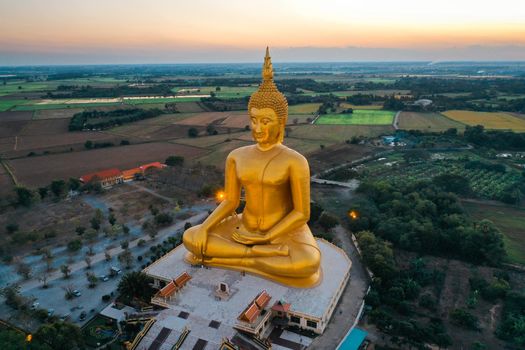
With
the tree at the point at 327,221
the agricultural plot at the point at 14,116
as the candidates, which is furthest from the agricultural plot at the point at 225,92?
the tree at the point at 327,221

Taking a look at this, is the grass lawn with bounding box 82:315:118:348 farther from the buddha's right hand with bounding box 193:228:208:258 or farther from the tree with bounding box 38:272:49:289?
the buddha's right hand with bounding box 193:228:208:258

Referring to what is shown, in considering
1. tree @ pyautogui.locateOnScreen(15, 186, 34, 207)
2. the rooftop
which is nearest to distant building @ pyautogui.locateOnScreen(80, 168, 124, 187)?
tree @ pyautogui.locateOnScreen(15, 186, 34, 207)

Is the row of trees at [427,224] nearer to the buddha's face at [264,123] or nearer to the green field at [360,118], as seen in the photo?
the buddha's face at [264,123]

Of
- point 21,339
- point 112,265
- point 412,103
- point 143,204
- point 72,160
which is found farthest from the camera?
point 412,103

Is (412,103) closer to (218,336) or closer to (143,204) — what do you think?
(143,204)

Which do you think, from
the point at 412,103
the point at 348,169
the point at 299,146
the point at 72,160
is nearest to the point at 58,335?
the point at 348,169

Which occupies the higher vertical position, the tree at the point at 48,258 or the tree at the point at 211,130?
the tree at the point at 211,130
